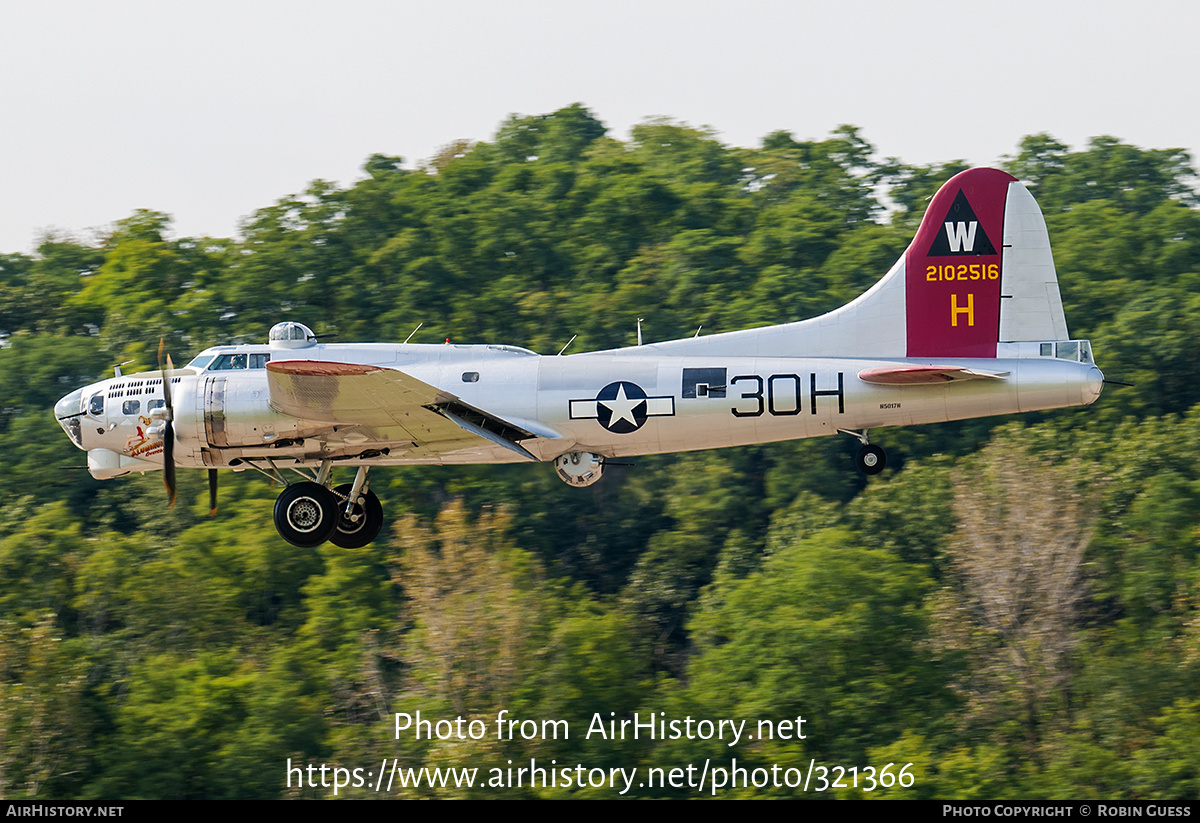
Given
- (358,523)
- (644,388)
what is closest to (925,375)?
(644,388)

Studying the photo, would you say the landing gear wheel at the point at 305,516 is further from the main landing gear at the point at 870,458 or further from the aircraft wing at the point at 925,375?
the aircraft wing at the point at 925,375

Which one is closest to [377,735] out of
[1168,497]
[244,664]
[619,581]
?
[244,664]

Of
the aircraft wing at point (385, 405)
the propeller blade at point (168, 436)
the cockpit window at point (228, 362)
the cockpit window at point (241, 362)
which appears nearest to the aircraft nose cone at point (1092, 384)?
the aircraft wing at point (385, 405)

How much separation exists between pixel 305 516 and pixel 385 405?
2605mm

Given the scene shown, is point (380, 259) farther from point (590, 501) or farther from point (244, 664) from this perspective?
point (244, 664)

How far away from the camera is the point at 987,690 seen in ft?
123

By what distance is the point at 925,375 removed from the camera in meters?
22.2

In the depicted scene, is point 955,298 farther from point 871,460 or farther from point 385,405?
point 385,405

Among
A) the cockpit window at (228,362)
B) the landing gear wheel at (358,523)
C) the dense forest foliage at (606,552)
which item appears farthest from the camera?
the dense forest foliage at (606,552)

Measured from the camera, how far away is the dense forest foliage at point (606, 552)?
36094 mm

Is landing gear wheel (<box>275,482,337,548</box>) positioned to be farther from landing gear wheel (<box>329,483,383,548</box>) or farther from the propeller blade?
the propeller blade

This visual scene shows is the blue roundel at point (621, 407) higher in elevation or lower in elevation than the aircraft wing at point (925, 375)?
lower

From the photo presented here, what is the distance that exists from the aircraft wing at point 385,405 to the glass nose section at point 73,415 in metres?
3.49

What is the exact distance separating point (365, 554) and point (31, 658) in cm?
1006
